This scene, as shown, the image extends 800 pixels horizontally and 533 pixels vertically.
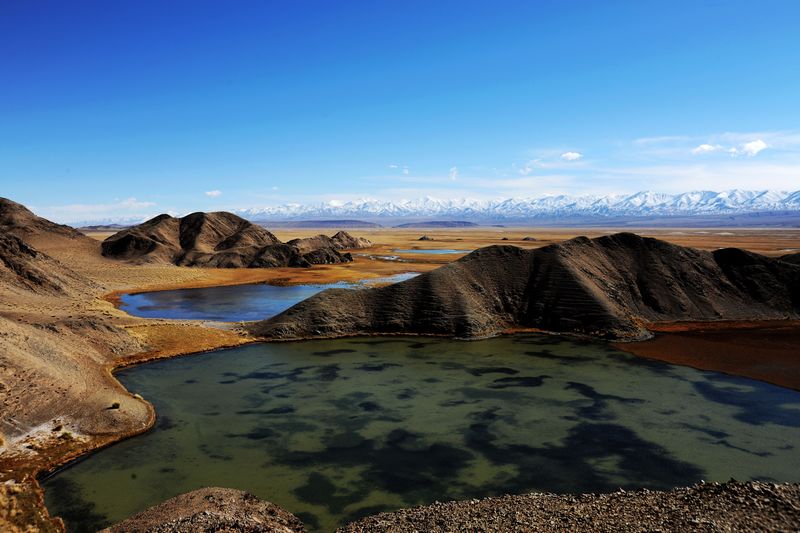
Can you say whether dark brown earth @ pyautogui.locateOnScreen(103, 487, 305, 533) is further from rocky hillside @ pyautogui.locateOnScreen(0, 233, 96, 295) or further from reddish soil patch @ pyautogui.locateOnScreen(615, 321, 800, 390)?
rocky hillside @ pyautogui.locateOnScreen(0, 233, 96, 295)

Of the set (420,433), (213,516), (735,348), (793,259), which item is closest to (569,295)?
(735,348)

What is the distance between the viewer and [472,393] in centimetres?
3002

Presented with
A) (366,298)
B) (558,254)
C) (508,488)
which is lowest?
(508,488)

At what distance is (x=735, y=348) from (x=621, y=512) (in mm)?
29849

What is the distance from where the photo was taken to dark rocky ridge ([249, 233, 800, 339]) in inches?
1746

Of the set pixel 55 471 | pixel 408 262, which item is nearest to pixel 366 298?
pixel 55 471

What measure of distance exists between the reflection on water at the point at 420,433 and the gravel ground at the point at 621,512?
141 centimetres

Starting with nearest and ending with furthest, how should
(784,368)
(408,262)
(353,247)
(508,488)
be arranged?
(508,488) → (784,368) → (408,262) → (353,247)

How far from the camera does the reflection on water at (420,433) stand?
63.8 feet

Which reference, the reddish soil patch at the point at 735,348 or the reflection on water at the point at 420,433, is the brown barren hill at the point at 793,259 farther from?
the reflection on water at the point at 420,433

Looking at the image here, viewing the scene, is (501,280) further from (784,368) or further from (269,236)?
(269,236)

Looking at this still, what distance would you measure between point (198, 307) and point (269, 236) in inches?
2636

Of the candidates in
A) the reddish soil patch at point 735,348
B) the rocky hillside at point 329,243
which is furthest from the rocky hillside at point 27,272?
the reddish soil patch at point 735,348

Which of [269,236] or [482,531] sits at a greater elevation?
[269,236]
